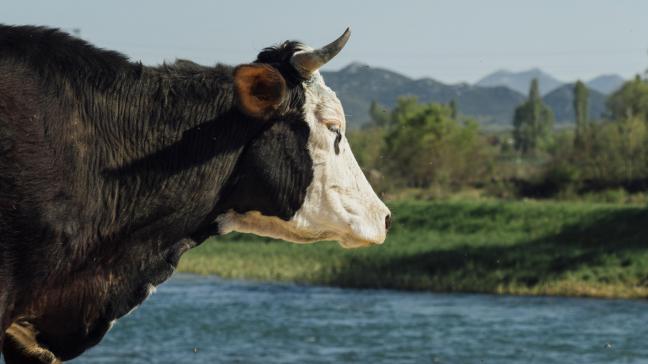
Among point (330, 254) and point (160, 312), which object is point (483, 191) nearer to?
point (330, 254)

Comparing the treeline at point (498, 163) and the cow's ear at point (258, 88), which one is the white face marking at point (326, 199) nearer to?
the cow's ear at point (258, 88)

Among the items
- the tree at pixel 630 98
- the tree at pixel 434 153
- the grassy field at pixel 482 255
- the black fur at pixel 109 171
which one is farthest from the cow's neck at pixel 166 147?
the tree at pixel 630 98

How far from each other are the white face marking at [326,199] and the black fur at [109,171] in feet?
0.12

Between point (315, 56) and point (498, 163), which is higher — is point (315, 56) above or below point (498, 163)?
below

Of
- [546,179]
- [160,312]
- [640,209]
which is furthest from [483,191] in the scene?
[160,312]

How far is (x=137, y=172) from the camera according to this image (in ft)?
12.6

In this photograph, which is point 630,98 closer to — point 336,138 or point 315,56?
point 336,138

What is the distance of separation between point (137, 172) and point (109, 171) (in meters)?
0.10

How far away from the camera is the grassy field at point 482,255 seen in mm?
40188

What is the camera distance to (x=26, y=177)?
137 inches

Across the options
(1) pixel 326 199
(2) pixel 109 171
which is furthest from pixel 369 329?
(2) pixel 109 171

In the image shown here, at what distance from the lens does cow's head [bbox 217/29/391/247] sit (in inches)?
152

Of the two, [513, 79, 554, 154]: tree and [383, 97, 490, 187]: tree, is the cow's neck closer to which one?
[383, 97, 490, 187]: tree

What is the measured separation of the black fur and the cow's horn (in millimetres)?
51
